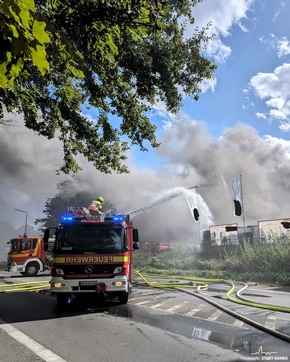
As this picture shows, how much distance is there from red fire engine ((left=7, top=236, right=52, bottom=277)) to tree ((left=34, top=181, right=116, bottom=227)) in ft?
99.0

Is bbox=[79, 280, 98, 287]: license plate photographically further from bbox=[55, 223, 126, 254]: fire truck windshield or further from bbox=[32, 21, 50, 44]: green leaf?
bbox=[32, 21, 50, 44]: green leaf

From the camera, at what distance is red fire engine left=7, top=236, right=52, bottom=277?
1792 cm

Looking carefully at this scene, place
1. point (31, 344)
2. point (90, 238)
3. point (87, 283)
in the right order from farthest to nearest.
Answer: point (90, 238) < point (87, 283) < point (31, 344)

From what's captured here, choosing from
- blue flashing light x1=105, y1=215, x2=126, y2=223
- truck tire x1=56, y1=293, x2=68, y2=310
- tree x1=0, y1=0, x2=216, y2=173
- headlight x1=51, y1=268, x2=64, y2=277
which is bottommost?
truck tire x1=56, y1=293, x2=68, y2=310

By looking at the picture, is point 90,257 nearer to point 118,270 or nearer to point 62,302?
point 118,270

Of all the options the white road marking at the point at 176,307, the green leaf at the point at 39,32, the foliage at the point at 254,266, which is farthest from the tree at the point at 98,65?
the foliage at the point at 254,266

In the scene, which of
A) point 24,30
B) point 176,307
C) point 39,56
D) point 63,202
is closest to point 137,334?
point 176,307

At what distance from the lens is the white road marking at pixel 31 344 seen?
3973 mm

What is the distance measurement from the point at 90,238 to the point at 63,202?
151 ft

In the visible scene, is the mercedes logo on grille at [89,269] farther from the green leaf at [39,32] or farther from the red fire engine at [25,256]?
the red fire engine at [25,256]

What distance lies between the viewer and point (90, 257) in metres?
7.20

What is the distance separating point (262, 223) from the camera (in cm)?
2522

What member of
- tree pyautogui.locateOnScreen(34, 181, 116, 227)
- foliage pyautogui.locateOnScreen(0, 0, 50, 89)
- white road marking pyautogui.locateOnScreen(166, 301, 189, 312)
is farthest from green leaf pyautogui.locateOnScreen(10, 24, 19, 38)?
tree pyautogui.locateOnScreen(34, 181, 116, 227)

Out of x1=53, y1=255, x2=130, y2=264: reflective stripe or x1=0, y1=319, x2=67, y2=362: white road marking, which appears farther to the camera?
x1=53, y1=255, x2=130, y2=264: reflective stripe
